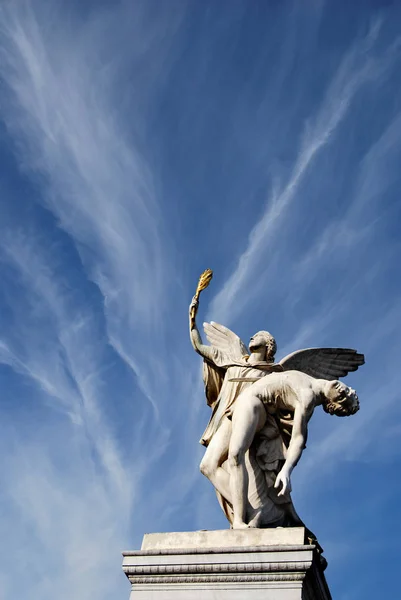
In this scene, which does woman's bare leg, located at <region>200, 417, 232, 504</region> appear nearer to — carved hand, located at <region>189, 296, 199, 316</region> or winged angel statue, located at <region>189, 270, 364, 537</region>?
winged angel statue, located at <region>189, 270, 364, 537</region>

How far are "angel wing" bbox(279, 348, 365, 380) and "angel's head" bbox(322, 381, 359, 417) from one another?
46.5 inches

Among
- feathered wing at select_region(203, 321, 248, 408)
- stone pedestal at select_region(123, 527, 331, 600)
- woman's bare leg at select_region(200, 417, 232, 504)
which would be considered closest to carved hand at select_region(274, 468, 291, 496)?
stone pedestal at select_region(123, 527, 331, 600)

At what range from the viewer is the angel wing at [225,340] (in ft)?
43.7

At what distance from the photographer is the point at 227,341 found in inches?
533

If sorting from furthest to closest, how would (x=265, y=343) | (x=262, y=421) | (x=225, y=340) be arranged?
(x=225, y=340)
(x=265, y=343)
(x=262, y=421)

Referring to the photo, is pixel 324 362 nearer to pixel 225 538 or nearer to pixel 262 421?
pixel 262 421

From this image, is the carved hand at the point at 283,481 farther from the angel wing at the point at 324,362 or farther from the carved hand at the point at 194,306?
the carved hand at the point at 194,306

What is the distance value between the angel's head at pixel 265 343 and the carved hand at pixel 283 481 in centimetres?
261

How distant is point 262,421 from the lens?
37.8ft

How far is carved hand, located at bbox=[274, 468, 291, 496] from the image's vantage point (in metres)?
10.6

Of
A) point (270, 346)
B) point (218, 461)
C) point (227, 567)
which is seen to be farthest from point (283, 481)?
point (270, 346)

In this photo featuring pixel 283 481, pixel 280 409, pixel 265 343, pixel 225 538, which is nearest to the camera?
pixel 225 538

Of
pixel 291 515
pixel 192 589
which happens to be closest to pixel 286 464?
pixel 291 515

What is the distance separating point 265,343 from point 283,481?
291cm
